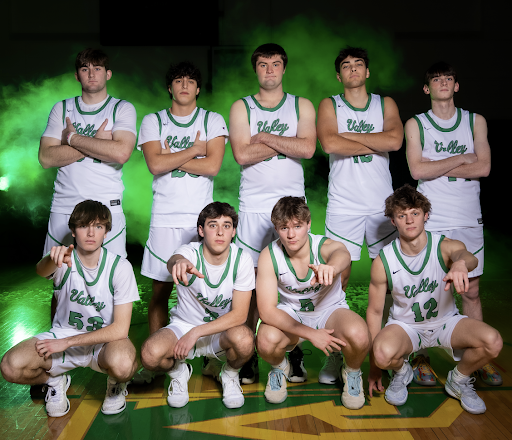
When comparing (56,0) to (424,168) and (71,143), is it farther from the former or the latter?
(424,168)

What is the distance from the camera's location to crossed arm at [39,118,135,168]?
2938mm

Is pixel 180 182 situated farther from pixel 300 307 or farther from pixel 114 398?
pixel 114 398

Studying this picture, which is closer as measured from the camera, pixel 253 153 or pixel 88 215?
pixel 88 215

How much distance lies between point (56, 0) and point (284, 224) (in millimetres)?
5489

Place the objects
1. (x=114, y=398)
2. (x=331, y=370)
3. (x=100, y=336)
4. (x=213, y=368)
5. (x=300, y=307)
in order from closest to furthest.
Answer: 1. (x=100, y=336)
2. (x=114, y=398)
3. (x=300, y=307)
4. (x=331, y=370)
5. (x=213, y=368)

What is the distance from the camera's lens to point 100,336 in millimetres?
2494

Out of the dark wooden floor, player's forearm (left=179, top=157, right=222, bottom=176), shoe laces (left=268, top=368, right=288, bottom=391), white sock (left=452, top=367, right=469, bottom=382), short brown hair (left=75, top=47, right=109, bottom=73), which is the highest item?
short brown hair (left=75, top=47, right=109, bottom=73)

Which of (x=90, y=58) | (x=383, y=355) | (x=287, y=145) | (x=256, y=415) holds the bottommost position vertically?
(x=256, y=415)

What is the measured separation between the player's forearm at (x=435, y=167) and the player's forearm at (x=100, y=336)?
71.6 inches

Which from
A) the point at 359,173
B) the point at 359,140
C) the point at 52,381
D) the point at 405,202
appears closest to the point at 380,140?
the point at 359,140

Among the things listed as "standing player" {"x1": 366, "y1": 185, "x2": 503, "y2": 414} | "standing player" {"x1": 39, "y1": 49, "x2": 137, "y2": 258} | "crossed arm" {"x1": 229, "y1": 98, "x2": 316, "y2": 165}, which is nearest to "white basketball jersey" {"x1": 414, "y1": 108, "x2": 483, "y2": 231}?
"standing player" {"x1": 366, "y1": 185, "x2": 503, "y2": 414}

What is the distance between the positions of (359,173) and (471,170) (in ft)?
2.12

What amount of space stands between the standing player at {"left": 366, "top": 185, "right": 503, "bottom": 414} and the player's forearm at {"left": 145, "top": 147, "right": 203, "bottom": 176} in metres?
1.12

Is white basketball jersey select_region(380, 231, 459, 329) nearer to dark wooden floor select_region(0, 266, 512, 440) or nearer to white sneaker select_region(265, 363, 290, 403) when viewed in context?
dark wooden floor select_region(0, 266, 512, 440)
